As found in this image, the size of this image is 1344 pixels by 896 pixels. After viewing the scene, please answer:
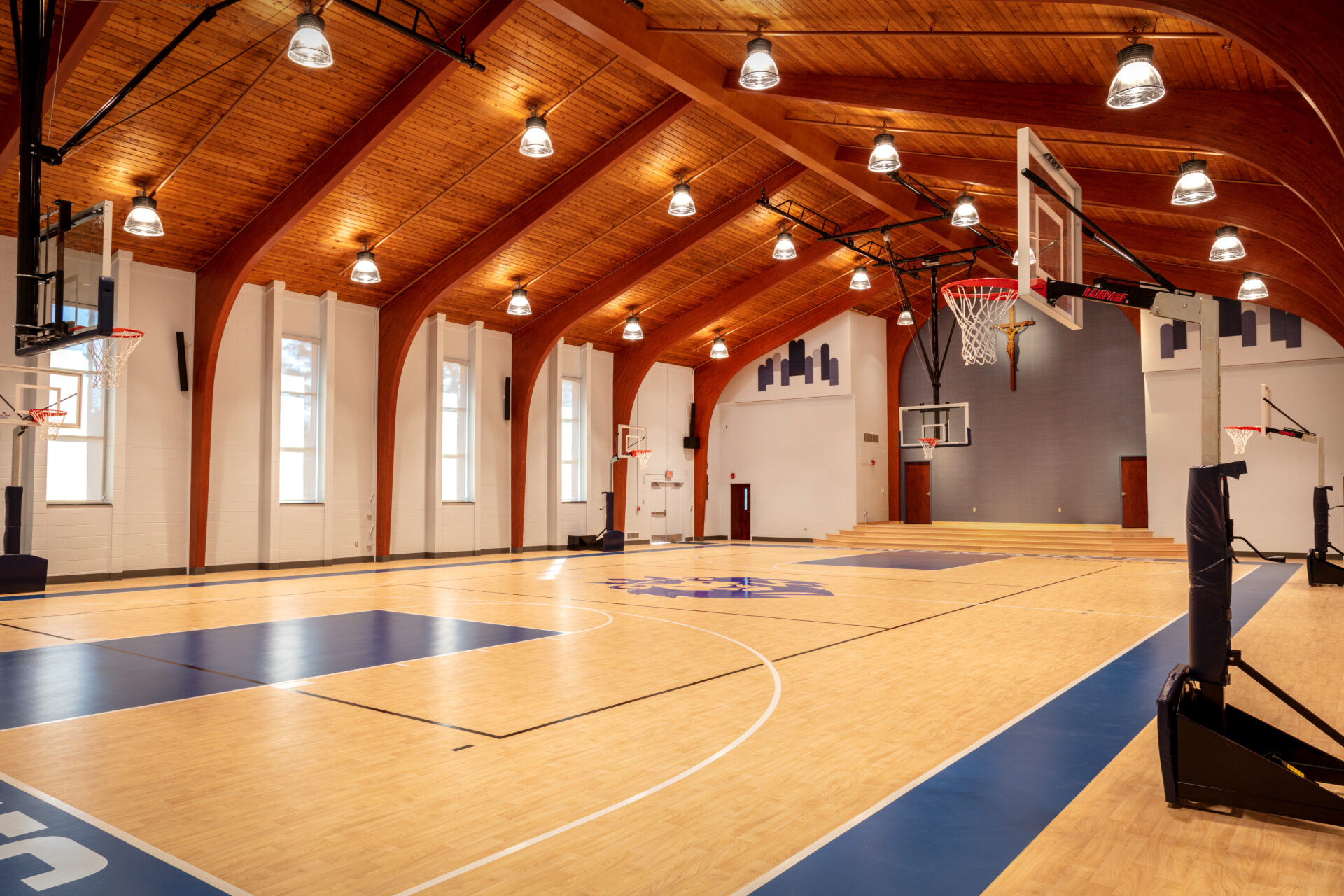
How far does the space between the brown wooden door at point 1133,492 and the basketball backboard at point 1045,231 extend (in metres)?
17.6

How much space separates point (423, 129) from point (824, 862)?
46.7 ft

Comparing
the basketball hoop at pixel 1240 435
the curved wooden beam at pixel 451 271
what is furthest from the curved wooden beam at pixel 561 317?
the basketball hoop at pixel 1240 435

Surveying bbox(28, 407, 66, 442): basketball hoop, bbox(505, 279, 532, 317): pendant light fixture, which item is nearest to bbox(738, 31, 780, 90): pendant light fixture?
bbox(505, 279, 532, 317): pendant light fixture

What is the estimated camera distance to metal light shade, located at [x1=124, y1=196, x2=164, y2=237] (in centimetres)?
1316

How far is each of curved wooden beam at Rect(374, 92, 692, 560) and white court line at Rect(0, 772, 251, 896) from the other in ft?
45.0

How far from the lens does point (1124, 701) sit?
6.60 metres

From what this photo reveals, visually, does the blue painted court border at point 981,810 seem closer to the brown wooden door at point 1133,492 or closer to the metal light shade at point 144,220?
the metal light shade at point 144,220

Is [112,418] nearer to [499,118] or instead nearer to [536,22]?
[499,118]

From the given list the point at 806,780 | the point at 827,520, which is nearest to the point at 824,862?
the point at 806,780

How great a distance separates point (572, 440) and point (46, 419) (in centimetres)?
1379

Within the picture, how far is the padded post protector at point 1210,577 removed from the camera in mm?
4441

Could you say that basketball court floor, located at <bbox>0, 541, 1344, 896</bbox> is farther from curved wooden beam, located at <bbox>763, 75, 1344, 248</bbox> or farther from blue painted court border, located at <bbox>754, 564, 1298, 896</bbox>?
curved wooden beam, located at <bbox>763, 75, 1344, 248</bbox>

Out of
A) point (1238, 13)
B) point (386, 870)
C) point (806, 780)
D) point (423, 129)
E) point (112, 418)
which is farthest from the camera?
point (112, 418)

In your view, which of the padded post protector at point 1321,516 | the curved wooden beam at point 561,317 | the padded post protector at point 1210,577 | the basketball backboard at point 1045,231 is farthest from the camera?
the curved wooden beam at point 561,317
